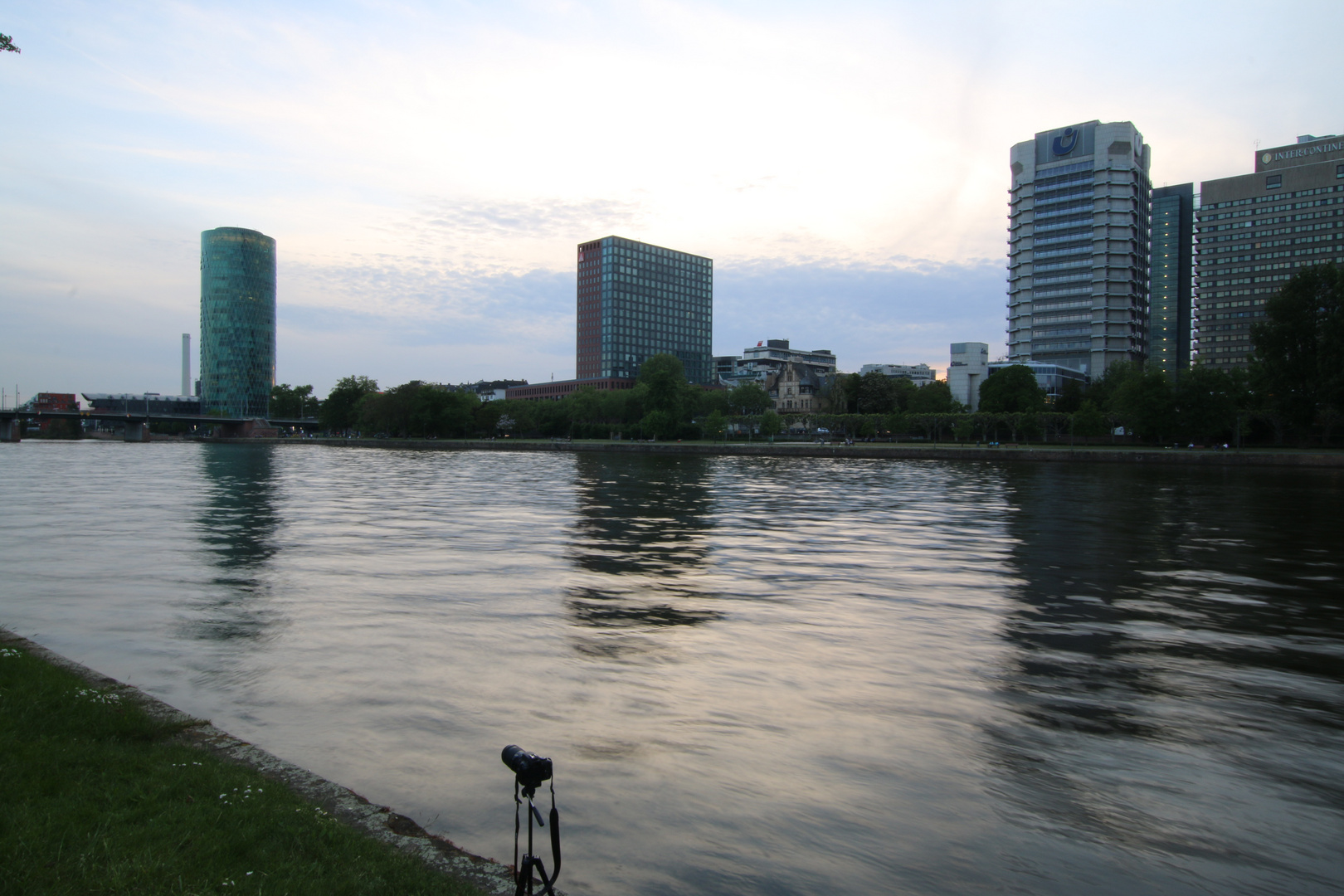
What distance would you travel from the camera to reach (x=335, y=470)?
70500 mm

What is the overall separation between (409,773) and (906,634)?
347 inches

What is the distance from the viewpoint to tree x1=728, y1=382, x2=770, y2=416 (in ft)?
564

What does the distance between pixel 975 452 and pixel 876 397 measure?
203 ft

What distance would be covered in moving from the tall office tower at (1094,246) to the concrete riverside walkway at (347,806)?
692 feet

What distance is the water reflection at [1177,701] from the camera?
7.00 meters

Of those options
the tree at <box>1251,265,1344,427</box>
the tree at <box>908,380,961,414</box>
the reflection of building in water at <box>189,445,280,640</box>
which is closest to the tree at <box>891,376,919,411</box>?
the tree at <box>908,380,961,414</box>

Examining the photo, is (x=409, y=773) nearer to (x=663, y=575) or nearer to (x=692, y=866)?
(x=692, y=866)

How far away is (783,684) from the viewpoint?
34.9ft

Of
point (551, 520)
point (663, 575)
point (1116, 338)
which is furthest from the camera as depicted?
point (1116, 338)

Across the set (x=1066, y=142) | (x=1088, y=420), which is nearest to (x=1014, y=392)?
(x=1088, y=420)

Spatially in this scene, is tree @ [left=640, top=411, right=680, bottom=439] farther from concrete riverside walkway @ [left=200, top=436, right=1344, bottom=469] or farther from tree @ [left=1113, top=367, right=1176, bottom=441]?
tree @ [left=1113, top=367, right=1176, bottom=441]

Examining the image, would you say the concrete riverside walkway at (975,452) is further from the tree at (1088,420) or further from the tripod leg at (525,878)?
the tripod leg at (525,878)

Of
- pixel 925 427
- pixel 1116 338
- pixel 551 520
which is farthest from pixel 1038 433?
pixel 551 520

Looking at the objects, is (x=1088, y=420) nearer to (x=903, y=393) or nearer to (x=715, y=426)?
(x=903, y=393)
